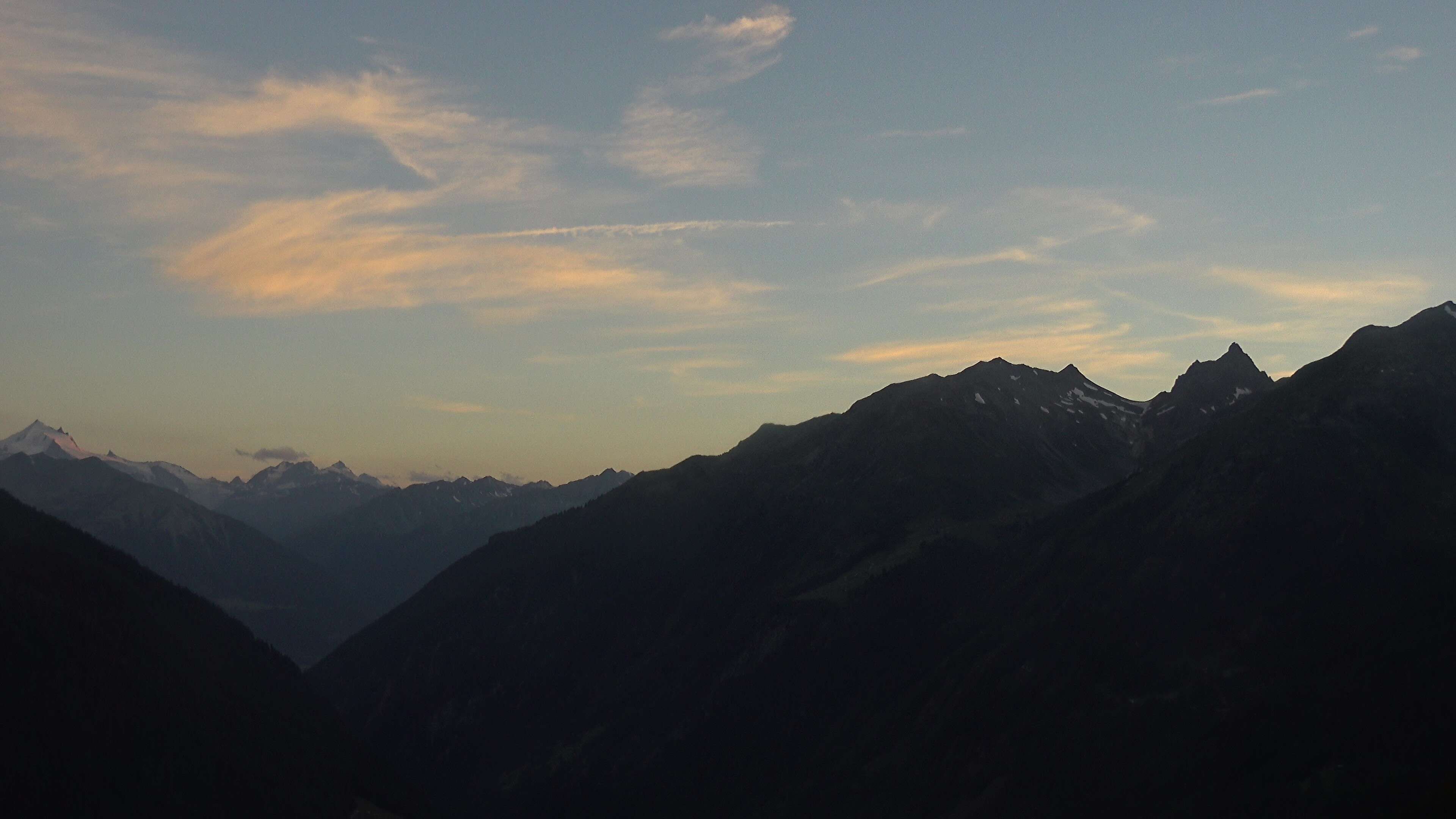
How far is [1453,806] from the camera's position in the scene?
199m
